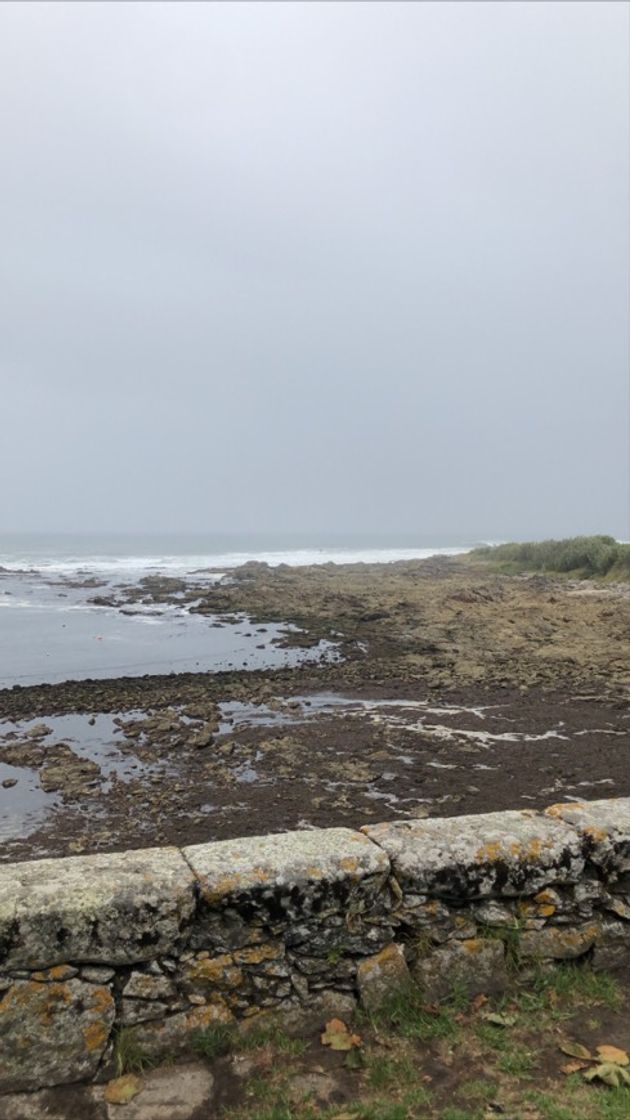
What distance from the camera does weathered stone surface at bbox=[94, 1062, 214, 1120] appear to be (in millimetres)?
2861

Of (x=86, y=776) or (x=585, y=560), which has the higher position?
(x=585, y=560)

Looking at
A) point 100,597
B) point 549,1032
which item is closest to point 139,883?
point 549,1032

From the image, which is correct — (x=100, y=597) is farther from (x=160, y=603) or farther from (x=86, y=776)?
(x=86, y=776)

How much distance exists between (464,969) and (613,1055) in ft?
2.49

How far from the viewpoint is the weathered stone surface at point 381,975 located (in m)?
3.40

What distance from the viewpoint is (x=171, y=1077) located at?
305 cm

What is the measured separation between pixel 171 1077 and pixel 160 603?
1185 inches

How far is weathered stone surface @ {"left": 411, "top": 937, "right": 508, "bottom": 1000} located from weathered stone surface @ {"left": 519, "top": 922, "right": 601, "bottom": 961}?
0.54 ft

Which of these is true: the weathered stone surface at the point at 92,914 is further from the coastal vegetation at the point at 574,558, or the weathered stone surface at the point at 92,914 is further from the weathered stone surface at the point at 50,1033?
the coastal vegetation at the point at 574,558

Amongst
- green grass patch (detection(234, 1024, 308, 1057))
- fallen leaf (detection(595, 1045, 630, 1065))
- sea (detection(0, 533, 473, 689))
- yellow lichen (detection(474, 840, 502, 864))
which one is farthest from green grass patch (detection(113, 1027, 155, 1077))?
sea (detection(0, 533, 473, 689))

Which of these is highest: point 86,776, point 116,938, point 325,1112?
point 116,938

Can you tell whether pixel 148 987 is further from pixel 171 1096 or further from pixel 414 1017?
pixel 414 1017

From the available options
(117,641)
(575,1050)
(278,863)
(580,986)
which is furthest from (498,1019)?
(117,641)

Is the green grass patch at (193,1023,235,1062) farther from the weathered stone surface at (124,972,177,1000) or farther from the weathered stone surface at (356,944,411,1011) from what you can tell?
the weathered stone surface at (356,944,411,1011)
